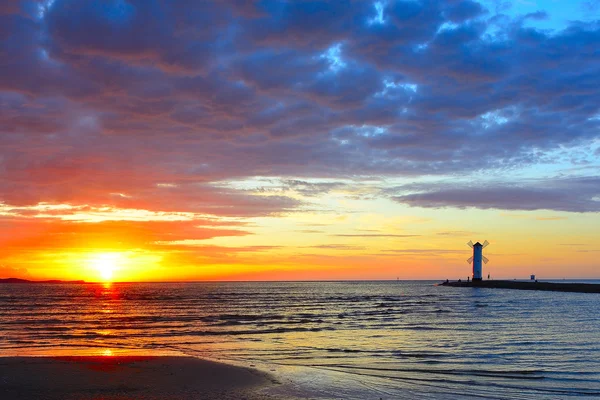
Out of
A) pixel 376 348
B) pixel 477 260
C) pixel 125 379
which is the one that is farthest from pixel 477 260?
pixel 125 379

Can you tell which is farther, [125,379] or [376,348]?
[376,348]

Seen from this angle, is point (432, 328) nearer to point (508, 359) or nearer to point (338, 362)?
point (508, 359)

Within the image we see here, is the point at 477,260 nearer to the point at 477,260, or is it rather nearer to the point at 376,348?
the point at 477,260

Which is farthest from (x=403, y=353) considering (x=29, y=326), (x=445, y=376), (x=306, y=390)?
(x=29, y=326)

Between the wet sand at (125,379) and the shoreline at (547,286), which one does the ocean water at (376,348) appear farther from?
the shoreline at (547,286)

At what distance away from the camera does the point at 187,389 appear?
1748 cm

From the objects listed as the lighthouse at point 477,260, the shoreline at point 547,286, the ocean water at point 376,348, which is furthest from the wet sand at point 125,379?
the lighthouse at point 477,260

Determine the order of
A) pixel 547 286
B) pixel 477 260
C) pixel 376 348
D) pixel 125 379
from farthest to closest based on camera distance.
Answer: pixel 477 260 → pixel 547 286 → pixel 376 348 → pixel 125 379

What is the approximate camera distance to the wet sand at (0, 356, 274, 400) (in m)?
16.5

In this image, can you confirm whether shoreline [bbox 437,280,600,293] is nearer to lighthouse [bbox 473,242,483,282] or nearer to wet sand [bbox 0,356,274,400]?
lighthouse [bbox 473,242,483,282]

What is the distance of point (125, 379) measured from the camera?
18750 millimetres

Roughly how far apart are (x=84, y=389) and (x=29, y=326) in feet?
106

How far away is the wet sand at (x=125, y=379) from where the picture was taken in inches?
649

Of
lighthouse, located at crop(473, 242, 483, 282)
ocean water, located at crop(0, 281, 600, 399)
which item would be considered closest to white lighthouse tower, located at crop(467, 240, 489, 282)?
lighthouse, located at crop(473, 242, 483, 282)
